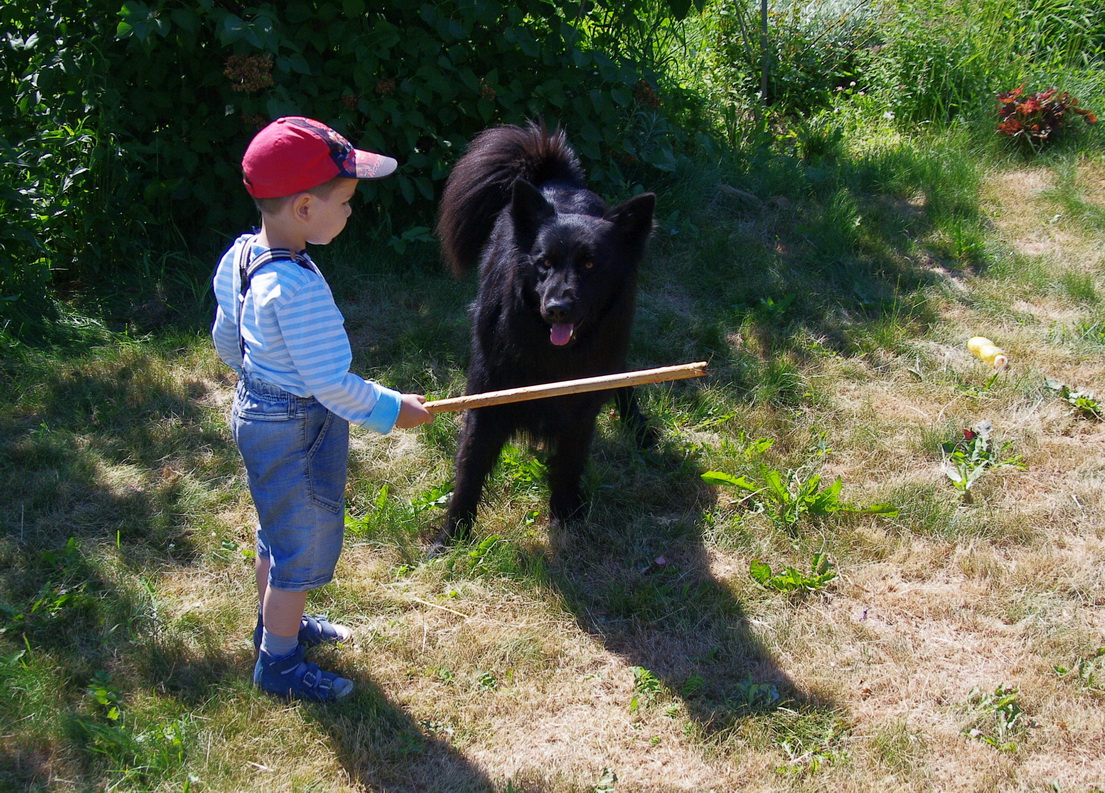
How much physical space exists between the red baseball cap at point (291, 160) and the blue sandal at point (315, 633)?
134 centimetres

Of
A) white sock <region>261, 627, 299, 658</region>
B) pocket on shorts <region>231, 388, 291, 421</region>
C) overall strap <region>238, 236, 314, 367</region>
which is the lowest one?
white sock <region>261, 627, 299, 658</region>

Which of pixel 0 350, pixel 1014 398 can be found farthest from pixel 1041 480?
pixel 0 350

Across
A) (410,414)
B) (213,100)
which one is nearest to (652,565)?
(410,414)

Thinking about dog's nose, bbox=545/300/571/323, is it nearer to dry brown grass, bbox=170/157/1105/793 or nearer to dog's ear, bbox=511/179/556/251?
dog's ear, bbox=511/179/556/251

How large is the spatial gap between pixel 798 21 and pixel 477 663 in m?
6.35

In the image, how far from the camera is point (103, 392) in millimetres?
3795

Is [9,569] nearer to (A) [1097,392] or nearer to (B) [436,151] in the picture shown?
(B) [436,151]

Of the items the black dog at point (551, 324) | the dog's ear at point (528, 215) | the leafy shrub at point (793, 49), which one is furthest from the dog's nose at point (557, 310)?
the leafy shrub at point (793, 49)

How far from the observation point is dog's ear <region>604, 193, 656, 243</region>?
2.99 meters

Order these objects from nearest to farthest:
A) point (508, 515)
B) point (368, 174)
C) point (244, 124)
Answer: point (368, 174) < point (508, 515) < point (244, 124)

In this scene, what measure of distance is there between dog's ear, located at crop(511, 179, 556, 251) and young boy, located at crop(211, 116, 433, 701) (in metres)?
0.87

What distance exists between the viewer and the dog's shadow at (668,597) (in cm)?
256

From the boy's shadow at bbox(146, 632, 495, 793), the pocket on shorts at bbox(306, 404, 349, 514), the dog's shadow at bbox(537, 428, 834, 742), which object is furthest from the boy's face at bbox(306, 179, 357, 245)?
the dog's shadow at bbox(537, 428, 834, 742)

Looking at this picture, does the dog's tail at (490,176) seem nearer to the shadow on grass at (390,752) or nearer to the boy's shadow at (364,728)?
the boy's shadow at (364,728)
